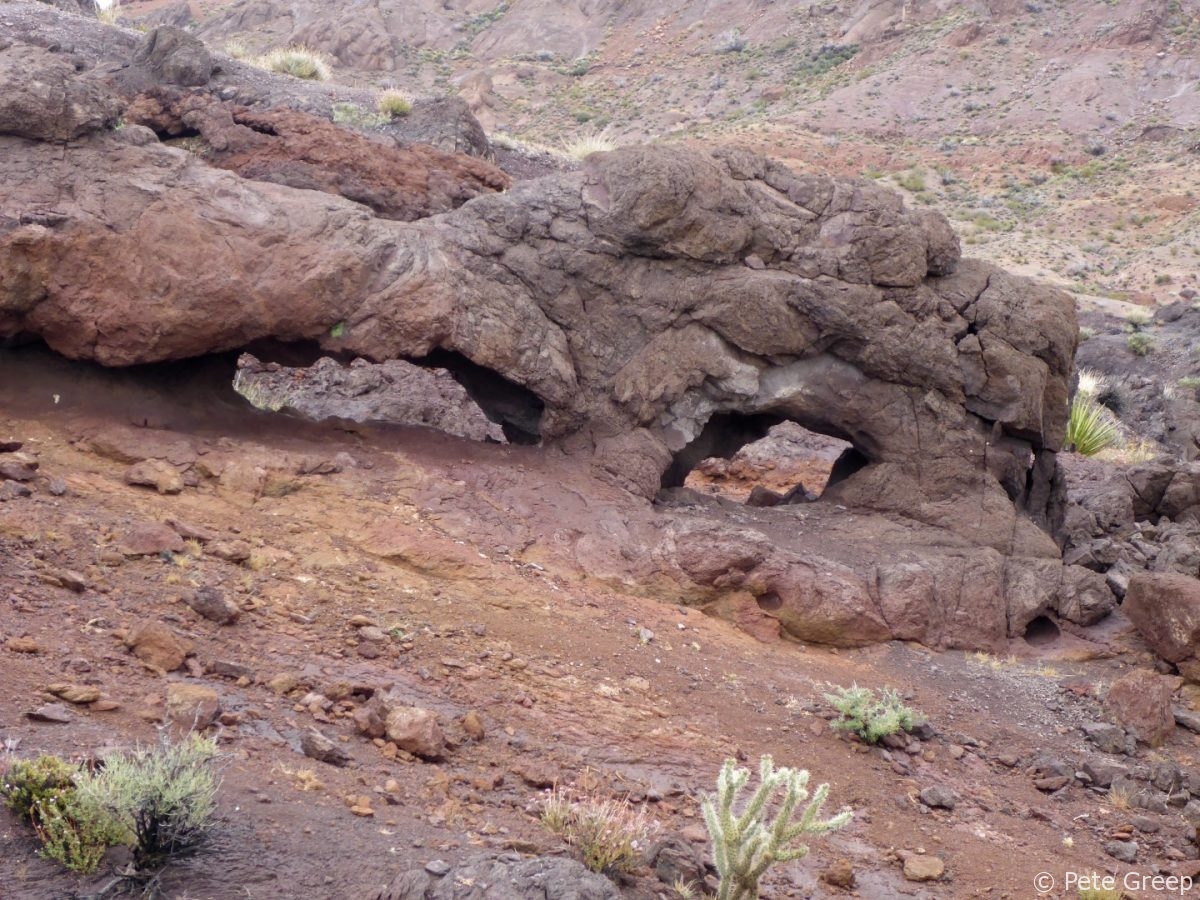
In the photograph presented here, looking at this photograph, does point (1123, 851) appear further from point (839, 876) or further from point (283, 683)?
point (283, 683)

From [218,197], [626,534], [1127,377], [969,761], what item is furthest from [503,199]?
[1127,377]

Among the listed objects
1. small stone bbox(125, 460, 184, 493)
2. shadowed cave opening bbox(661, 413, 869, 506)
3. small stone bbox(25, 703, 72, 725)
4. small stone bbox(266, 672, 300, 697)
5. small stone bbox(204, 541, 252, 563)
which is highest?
small stone bbox(25, 703, 72, 725)

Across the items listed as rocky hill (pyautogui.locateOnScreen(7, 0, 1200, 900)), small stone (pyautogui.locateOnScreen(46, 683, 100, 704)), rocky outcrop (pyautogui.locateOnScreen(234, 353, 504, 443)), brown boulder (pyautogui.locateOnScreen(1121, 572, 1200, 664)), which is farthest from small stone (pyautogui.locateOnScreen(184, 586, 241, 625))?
brown boulder (pyautogui.locateOnScreen(1121, 572, 1200, 664))

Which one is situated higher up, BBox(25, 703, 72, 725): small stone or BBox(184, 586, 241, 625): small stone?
BBox(25, 703, 72, 725): small stone

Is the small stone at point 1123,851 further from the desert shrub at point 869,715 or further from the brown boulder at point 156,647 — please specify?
the brown boulder at point 156,647

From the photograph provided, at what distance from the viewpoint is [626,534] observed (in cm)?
844

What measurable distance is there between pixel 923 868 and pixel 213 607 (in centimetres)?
372

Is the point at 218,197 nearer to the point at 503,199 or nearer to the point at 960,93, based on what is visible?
the point at 503,199

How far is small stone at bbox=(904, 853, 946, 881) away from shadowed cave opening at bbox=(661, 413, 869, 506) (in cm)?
417

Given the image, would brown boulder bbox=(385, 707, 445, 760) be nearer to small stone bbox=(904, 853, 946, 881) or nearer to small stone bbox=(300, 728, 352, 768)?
small stone bbox=(300, 728, 352, 768)

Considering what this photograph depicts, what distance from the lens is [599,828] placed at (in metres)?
4.74

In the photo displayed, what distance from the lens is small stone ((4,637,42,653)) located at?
17.3ft

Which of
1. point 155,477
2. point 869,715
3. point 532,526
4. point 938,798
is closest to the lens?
point 938,798

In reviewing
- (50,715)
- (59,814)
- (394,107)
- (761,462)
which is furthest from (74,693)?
(761,462)
